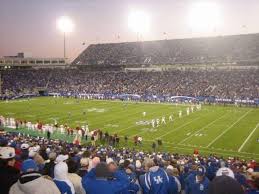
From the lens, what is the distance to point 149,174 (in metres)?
5.38

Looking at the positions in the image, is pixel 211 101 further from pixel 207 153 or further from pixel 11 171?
pixel 11 171

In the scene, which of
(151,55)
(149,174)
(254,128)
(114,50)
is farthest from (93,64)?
(149,174)

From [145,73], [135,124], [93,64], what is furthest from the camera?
[93,64]

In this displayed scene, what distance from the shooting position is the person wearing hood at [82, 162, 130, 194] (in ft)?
14.0

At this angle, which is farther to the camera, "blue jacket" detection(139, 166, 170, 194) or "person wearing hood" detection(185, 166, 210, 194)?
"person wearing hood" detection(185, 166, 210, 194)

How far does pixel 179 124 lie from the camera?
31062mm

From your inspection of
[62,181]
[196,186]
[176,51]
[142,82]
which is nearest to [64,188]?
[62,181]

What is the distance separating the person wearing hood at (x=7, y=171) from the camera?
4.28 meters

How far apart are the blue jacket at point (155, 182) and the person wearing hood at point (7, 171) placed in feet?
6.46

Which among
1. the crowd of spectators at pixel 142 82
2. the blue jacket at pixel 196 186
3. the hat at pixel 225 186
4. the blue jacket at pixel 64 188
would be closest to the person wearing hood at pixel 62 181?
the blue jacket at pixel 64 188

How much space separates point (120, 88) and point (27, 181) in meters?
57.1

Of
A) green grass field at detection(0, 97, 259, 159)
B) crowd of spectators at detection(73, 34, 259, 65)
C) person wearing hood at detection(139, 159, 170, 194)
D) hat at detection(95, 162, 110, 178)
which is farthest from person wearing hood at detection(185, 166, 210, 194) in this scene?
crowd of spectators at detection(73, 34, 259, 65)

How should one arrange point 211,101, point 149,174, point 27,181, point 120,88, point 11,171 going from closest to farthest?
point 27,181, point 11,171, point 149,174, point 211,101, point 120,88

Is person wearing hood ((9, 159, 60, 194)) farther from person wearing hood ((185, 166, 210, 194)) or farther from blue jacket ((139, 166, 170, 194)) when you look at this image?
person wearing hood ((185, 166, 210, 194))
